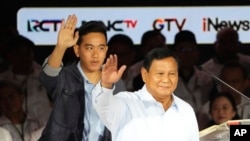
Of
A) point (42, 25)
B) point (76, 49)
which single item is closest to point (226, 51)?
point (76, 49)

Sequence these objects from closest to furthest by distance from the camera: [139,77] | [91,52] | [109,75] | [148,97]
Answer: [109,75], [148,97], [91,52], [139,77]

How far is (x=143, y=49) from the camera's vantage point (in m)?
2.80

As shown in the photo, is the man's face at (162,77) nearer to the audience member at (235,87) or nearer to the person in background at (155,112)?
the person in background at (155,112)

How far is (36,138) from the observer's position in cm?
279

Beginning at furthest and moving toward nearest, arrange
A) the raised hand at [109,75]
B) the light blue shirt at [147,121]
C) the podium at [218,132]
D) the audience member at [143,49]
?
1. the audience member at [143,49]
2. the podium at [218,132]
3. the light blue shirt at [147,121]
4. the raised hand at [109,75]

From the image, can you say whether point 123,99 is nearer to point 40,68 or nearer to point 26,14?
point 40,68

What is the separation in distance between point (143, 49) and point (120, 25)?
0.54ft

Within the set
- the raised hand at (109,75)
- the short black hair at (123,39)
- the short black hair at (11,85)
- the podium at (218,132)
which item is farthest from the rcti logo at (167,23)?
the short black hair at (11,85)

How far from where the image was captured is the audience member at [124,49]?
279 centimetres

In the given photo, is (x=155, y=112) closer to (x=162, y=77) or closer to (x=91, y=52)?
(x=162, y=77)

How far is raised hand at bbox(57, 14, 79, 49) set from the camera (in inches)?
106

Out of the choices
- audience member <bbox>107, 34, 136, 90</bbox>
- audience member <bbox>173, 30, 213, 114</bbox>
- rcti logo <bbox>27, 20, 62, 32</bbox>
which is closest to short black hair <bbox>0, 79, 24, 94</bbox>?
rcti logo <bbox>27, 20, 62, 32</bbox>

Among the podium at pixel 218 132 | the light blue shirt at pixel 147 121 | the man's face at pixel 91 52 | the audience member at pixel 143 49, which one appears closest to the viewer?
the light blue shirt at pixel 147 121

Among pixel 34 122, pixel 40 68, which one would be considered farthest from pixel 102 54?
pixel 34 122
